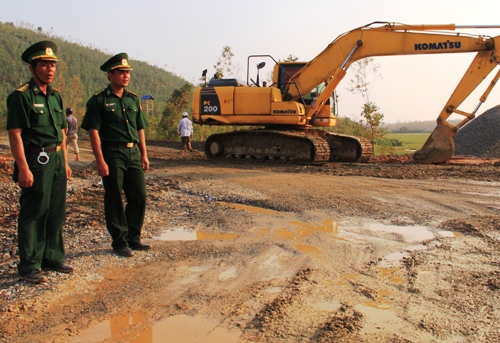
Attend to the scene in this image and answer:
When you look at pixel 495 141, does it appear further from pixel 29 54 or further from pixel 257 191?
pixel 29 54

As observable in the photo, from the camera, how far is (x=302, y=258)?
521 cm

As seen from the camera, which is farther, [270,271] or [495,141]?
[495,141]

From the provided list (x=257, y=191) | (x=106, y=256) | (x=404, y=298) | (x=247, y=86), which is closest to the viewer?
(x=404, y=298)

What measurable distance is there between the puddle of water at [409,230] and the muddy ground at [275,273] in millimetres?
24

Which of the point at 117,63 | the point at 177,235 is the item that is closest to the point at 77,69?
the point at 177,235

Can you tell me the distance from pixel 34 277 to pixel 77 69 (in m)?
65.0

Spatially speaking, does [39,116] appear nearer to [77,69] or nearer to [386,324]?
[386,324]

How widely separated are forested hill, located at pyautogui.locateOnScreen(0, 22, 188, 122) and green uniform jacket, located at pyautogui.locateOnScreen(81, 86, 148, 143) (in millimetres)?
45766

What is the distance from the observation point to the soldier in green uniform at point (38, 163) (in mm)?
4285

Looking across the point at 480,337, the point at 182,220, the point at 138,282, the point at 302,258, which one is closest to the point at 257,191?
the point at 182,220

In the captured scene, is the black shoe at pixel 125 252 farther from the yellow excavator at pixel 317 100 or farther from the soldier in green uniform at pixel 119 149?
the yellow excavator at pixel 317 100

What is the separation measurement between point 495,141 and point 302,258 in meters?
15.5

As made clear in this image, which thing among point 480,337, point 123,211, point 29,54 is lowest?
point 480,337

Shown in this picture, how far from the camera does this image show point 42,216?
4.48m
